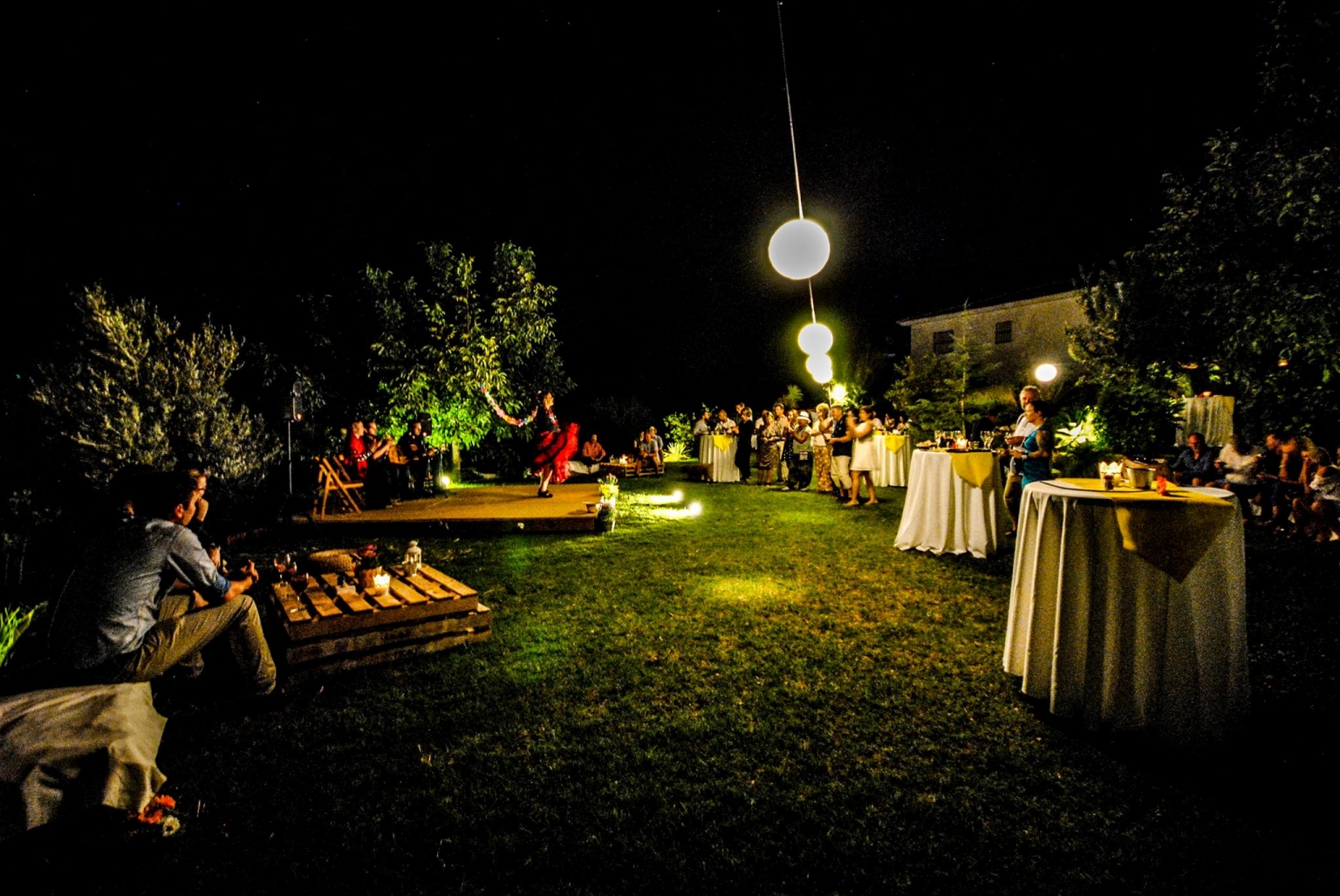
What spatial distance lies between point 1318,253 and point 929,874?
439 inches

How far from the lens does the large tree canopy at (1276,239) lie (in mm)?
7465

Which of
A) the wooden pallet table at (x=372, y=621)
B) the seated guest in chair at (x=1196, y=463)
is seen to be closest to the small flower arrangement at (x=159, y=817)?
the wooden pallet table at (x=372, y=621)

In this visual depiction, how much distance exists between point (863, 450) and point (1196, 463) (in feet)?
16.7

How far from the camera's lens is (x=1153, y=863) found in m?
1.97

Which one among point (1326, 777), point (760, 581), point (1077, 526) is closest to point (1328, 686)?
point (1326, 777)

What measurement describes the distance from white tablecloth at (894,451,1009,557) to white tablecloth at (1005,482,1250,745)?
346 centimetres

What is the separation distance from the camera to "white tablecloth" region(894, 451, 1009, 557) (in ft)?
19.9

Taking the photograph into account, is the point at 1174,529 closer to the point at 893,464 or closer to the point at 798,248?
the point at 798,248

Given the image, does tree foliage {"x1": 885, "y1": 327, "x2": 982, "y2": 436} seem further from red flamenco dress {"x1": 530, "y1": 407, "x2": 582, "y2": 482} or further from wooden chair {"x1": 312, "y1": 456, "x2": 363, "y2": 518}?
wooden chair {"x1": 312, "y1": 456, "x2": 363, "y2": 518}

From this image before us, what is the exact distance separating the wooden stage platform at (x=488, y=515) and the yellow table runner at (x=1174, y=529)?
629 cm

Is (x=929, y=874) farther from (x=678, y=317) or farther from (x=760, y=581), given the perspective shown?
(x=678, y=317)

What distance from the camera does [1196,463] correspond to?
8.79 meters

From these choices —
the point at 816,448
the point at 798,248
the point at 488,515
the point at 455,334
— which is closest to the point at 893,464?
the point at 816,448

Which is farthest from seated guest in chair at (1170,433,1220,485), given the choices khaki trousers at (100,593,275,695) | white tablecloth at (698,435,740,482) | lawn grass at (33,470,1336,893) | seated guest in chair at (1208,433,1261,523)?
khaki trousers at (100,593,275,695)
